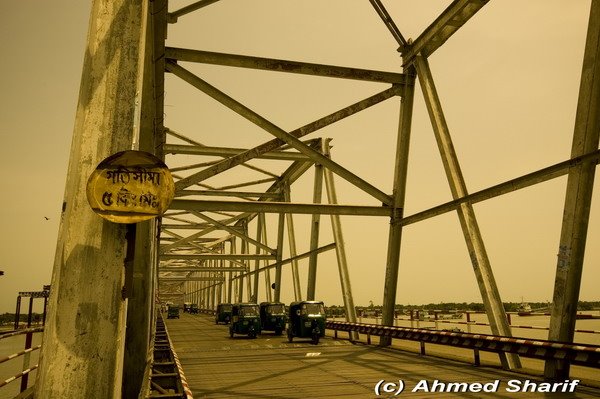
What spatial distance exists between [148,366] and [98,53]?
6.38 meters

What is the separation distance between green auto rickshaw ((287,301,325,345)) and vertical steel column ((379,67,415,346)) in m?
4.72

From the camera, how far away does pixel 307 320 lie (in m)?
20.2

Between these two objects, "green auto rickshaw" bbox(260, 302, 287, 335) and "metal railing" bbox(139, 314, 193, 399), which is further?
"green auto rickshaw" bbox(260, 302, 287, 335)

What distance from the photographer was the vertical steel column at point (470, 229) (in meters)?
11.4

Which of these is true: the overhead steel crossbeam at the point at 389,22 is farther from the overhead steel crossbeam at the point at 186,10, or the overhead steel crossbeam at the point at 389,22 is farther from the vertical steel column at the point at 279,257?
the vertical steel column at the point at 279,257

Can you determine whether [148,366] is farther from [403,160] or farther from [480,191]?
[403,160]

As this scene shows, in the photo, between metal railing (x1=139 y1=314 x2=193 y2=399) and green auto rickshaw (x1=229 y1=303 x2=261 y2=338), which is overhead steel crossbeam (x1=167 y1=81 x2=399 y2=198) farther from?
green auto rickshaw (x1=229 y1=303 x2=261 y2=338)

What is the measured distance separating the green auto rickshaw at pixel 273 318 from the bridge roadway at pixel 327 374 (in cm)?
1012

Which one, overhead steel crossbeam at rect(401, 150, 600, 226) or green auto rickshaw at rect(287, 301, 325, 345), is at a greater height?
overhead steel crossbeam at rect(401, 150, 600, 226)

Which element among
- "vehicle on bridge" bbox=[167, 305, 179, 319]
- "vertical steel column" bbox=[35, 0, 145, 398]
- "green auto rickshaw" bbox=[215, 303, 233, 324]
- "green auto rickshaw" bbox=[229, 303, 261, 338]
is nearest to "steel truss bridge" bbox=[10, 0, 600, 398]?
"vertical steel column" bbox=[35, 0, 145, 398]

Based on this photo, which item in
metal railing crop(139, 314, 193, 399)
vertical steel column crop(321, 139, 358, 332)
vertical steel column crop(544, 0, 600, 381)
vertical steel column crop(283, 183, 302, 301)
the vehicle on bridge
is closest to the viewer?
metal railing crop(139, 314, 193, 399)

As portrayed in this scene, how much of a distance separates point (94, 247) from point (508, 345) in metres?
9.61

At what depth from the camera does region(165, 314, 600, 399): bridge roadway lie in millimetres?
8555

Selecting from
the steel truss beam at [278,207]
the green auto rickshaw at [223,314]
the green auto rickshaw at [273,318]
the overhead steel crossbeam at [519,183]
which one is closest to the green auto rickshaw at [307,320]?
the green auto rickshaw at [273,318]
